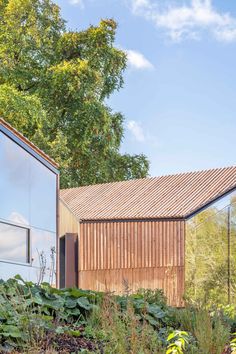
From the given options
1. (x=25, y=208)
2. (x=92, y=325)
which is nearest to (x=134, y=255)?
(x=25, y=208)

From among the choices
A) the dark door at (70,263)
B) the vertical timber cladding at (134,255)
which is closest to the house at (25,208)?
the vertical timber cladding at (134,255)

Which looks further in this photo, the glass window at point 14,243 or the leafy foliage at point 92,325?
the glass window at point 14,243

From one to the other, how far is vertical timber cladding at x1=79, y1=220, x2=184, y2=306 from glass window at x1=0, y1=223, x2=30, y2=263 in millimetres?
6466

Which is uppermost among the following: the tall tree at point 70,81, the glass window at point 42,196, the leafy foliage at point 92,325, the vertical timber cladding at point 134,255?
the tall tree at point 70,81

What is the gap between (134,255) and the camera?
56.4ft

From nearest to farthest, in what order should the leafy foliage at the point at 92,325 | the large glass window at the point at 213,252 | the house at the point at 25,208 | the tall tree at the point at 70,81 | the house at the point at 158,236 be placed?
the leafy foliage at the point at 92,325, the house at the point at 25,208, the large glass window at the point at 213,252, the house at the point at 158,236, the tall tree at the point at 70,81

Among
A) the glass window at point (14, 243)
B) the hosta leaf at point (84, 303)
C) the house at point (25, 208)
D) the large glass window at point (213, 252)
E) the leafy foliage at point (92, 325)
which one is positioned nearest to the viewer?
the leafy foliage at point (92, 325)

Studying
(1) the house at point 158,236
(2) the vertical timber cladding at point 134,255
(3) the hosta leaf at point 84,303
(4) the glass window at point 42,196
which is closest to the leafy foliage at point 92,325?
(3) the hosta leaf at point 84,303

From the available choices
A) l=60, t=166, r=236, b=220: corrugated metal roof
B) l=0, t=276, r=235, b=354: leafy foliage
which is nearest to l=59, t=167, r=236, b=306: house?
l=60, t=166, r=236, b=220: corrugated metal roof

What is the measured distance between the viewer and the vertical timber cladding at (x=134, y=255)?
1628 cm

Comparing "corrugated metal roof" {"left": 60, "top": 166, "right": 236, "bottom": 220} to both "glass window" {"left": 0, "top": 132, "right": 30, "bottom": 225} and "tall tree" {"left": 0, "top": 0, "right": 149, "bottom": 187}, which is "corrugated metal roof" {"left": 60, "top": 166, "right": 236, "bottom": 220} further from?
"glass window" {"left": 0, "top": 132, "right": 30, "bottom": 225}

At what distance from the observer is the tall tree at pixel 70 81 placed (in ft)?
70.9

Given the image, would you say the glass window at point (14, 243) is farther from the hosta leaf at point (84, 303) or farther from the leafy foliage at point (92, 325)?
the hosta leaf at point (84, 303)

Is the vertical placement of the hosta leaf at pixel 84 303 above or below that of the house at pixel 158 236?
below
